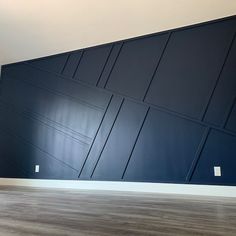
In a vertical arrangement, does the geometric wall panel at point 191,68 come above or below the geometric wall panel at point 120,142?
above

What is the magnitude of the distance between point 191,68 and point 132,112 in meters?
0.93

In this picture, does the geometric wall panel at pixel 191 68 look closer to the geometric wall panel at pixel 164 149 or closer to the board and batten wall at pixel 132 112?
the board and batten wall at pixel 132 112

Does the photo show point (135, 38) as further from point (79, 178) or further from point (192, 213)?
point (192, 213)

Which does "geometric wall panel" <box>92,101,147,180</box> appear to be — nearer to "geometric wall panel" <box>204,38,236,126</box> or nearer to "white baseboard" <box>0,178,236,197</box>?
"white baseboard" <box>0,178,236,197</box>

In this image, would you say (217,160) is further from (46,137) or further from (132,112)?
(46,137)

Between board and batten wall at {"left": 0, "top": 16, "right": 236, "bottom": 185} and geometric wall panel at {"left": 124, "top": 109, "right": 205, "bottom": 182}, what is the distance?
0.01 meters

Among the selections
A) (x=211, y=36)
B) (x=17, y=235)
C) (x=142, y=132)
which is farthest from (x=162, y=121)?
(x=17, y=235)

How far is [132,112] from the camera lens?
3.53 meters

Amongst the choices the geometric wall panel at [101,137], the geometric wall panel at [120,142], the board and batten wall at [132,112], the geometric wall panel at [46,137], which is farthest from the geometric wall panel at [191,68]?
the geometric wall panel at [46,137]

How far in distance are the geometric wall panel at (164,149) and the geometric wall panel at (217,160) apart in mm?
122

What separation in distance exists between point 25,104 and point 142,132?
222 centimetres

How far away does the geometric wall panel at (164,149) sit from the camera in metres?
3.10

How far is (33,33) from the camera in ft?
12.6

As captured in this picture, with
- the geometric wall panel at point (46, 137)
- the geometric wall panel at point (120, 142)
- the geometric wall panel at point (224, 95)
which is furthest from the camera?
the geometric wall panel at point (46, 137)
